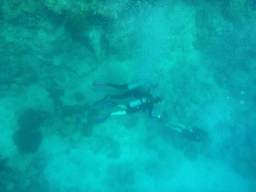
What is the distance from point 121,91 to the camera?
28.9 feet

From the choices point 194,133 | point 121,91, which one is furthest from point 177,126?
point 121,91

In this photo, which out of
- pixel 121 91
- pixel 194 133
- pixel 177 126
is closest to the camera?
pixel 121 91

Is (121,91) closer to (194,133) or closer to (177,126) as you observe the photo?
(177,126)

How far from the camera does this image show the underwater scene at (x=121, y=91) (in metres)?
6.41

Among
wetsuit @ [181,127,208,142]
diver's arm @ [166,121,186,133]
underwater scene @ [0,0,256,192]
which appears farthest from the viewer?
diver's arm @ [166,121,186,133]

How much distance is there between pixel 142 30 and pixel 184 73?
418 centimetres

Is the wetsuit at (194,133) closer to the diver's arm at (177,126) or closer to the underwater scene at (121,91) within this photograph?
the underwater scene at (121,91)

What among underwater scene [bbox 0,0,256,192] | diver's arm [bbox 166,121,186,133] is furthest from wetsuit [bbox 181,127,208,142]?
diver's arm [bbox 166,121,186,133]

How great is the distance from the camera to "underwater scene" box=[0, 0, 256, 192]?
21.0 ft

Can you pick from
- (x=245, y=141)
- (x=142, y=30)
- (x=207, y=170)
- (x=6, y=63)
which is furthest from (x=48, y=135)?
(x=245, y=141)

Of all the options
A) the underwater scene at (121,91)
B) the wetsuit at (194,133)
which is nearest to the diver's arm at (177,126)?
the underwater scene at (121,91)

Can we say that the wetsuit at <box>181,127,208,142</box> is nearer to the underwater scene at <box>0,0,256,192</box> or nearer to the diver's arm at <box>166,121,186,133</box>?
the underwater scene at <box>0,0,256,192</box>

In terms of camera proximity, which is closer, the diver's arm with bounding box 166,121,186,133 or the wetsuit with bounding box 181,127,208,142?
the wetsuit with bounding box 181,127,208,142

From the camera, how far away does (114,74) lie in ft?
27.7
